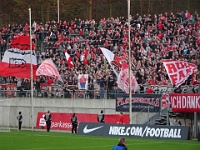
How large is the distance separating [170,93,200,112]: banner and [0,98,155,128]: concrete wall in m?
6.57

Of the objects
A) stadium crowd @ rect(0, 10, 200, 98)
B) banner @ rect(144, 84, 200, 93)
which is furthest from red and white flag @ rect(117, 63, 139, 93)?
stadium crowd @ rect(0, 10, 200, 98)

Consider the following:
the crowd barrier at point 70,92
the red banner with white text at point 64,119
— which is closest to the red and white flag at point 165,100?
the crowd barrier at point 70,92

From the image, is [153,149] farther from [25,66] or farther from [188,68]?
[25,66]

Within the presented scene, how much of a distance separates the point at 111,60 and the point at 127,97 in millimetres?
2725

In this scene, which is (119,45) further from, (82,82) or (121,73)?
(121,73)

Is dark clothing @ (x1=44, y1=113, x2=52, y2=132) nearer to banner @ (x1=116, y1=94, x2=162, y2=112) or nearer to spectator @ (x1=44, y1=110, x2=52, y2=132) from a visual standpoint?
spectator @ (x1=44, y1=110, x2=52, y2=132)

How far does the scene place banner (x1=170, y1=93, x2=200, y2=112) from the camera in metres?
42.6

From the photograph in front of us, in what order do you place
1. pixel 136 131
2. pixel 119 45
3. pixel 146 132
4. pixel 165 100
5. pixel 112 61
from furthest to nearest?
pixel 119 45 < pixel 112 61 < pixel 165 100 < pixel 136 131 < pixel 146 132

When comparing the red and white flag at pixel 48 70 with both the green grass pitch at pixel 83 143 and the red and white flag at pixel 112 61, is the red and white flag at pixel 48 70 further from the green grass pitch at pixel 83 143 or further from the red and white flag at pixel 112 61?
the green grass pitch at pixel 83 143

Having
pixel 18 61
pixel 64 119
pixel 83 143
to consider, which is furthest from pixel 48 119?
pixel 83 143

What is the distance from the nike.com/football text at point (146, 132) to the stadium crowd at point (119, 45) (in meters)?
6.65

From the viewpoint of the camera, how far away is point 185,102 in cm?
4309

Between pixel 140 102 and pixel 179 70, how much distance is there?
5.25 metres

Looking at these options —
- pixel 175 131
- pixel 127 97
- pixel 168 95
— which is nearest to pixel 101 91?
pixel 127 97
